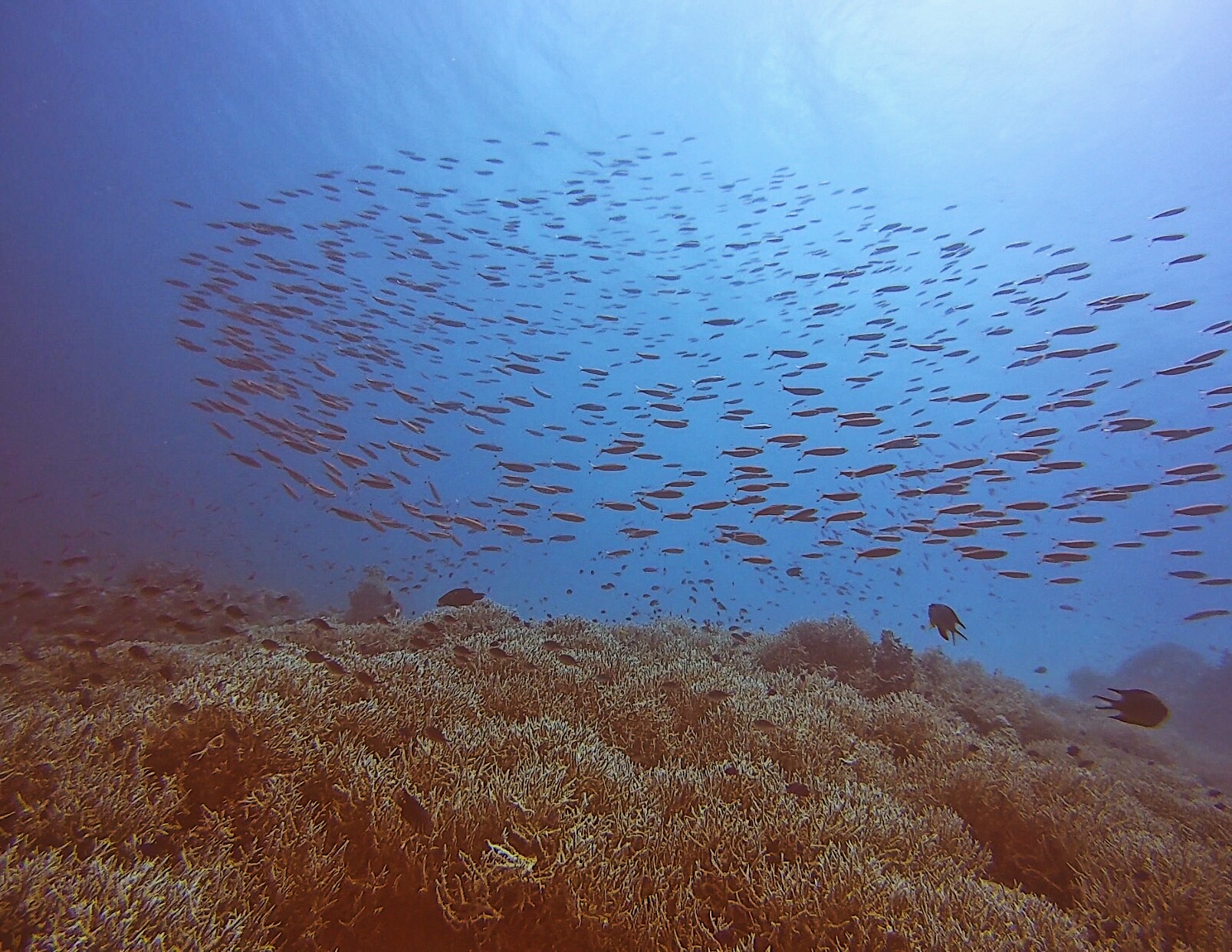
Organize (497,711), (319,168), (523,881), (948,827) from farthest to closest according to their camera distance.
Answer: (319,168)
(497,711)
(948,827)
(523,881)

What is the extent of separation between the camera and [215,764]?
3650 mm

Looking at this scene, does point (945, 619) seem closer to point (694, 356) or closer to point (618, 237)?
point (694, 356)

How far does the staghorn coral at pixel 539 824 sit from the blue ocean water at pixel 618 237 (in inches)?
179

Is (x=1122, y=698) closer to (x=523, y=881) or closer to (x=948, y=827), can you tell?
(x=948, y=827)

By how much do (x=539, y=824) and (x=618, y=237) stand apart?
4650 centimetres

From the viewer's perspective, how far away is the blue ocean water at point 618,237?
1428cm

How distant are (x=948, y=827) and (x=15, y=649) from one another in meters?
12.1

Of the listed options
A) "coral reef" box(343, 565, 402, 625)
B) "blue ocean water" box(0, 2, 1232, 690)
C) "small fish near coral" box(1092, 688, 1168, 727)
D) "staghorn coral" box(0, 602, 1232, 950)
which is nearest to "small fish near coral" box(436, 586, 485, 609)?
"staghorn coral" box(0, 602, 1232, 950)

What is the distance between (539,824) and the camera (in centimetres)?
331

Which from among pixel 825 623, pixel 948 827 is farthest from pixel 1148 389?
pixel 948 827

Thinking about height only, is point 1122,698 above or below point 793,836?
above

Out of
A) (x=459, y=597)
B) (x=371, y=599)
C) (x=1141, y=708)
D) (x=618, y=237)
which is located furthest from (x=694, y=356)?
(x=618, y=237)

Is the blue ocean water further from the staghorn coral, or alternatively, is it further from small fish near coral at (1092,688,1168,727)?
the staghorn coral

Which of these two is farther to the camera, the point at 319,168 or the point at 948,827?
the point at 319,168
